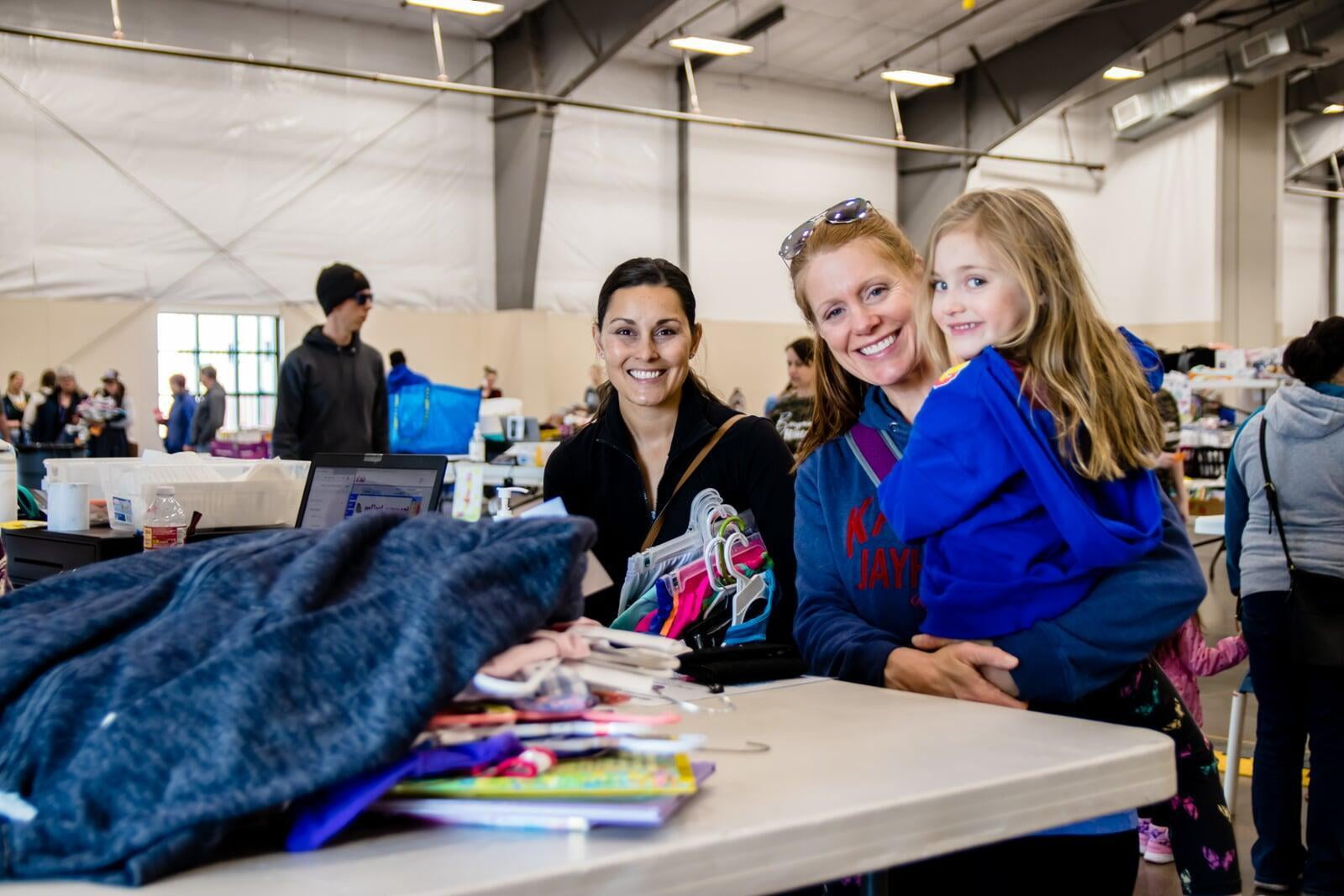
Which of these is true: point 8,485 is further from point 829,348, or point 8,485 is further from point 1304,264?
point 1304,264

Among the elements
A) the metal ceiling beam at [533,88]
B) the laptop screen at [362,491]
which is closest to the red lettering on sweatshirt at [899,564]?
the laptop screen at [362,491]

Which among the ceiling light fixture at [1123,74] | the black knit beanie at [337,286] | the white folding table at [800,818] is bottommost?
the white folding table at [800,818]

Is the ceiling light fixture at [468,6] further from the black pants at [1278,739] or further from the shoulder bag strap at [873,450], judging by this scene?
the shoulder bag strap at [873,450]

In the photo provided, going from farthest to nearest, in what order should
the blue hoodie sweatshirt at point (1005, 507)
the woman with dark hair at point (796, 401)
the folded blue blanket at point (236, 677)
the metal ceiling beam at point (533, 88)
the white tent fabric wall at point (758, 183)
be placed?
the white tent fabric wall at point (758, 183)
the metal ceiling beam at point (533, 88)
the woman with dark hair at point (796, 401)
the blue hoodie sweatshirt at point (1005, 507)
the folded blue blanket at point (236, 677)

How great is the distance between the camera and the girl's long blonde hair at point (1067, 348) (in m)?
1.38

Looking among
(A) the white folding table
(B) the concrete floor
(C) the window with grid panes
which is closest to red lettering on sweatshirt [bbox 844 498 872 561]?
(A) the white folding table

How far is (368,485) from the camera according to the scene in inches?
96.2

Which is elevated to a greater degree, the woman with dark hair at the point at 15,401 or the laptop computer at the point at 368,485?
the woman with dark hair at the point at 15,401

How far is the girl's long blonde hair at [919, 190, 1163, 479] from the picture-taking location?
138 centimetres

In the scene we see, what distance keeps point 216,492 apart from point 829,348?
143 centimetres

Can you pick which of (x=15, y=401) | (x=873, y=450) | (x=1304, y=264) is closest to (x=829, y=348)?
(x=873, y=450)

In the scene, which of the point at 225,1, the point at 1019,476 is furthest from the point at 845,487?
the point at 225,1

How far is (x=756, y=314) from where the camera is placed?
15195 millimetres

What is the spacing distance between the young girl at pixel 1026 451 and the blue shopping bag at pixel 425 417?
551 cm
